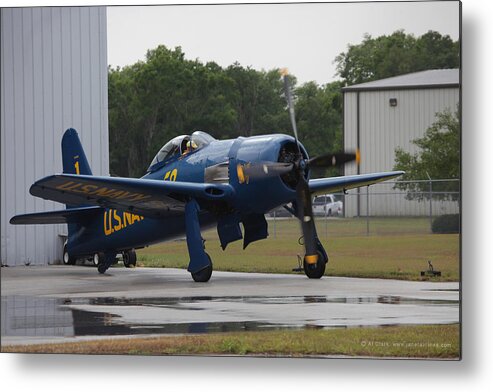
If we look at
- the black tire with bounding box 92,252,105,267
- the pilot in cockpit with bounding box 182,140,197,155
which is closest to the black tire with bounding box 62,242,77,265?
the black tire with bounding box 92,252,105,267

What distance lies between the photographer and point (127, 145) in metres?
13.5

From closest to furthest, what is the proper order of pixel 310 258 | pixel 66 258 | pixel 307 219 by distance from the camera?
pixel 310 258
pixel 307 219
pixel 66 258

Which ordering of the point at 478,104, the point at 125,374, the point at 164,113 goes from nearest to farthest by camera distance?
the point at 478,104
the point at 125,374
the point at 164,113

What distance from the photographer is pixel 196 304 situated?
12.6 metres

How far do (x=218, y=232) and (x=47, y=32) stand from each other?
144 inches

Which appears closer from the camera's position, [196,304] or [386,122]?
[386,122]

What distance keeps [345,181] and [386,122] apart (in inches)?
79.5

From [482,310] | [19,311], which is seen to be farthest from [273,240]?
[482,310]

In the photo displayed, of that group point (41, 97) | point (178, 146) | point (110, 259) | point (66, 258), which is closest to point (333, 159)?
point (178, 146)

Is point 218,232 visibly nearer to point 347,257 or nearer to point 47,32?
point 347,257

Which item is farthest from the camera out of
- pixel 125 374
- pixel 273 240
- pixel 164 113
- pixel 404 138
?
pixel 273 240

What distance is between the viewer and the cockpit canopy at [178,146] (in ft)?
46.8

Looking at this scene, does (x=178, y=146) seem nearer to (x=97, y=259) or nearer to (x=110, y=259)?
(x=110, y=259)

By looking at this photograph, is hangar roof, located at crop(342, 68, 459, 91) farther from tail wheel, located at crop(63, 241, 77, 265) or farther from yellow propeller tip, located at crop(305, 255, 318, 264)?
tail wheel, located at crop(63, 241, 77, 265)
